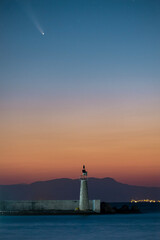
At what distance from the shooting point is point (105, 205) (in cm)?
7331

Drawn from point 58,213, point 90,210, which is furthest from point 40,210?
point 90,210

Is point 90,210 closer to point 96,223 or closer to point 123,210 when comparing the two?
point 96,223

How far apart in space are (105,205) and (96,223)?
1831 centimetres
